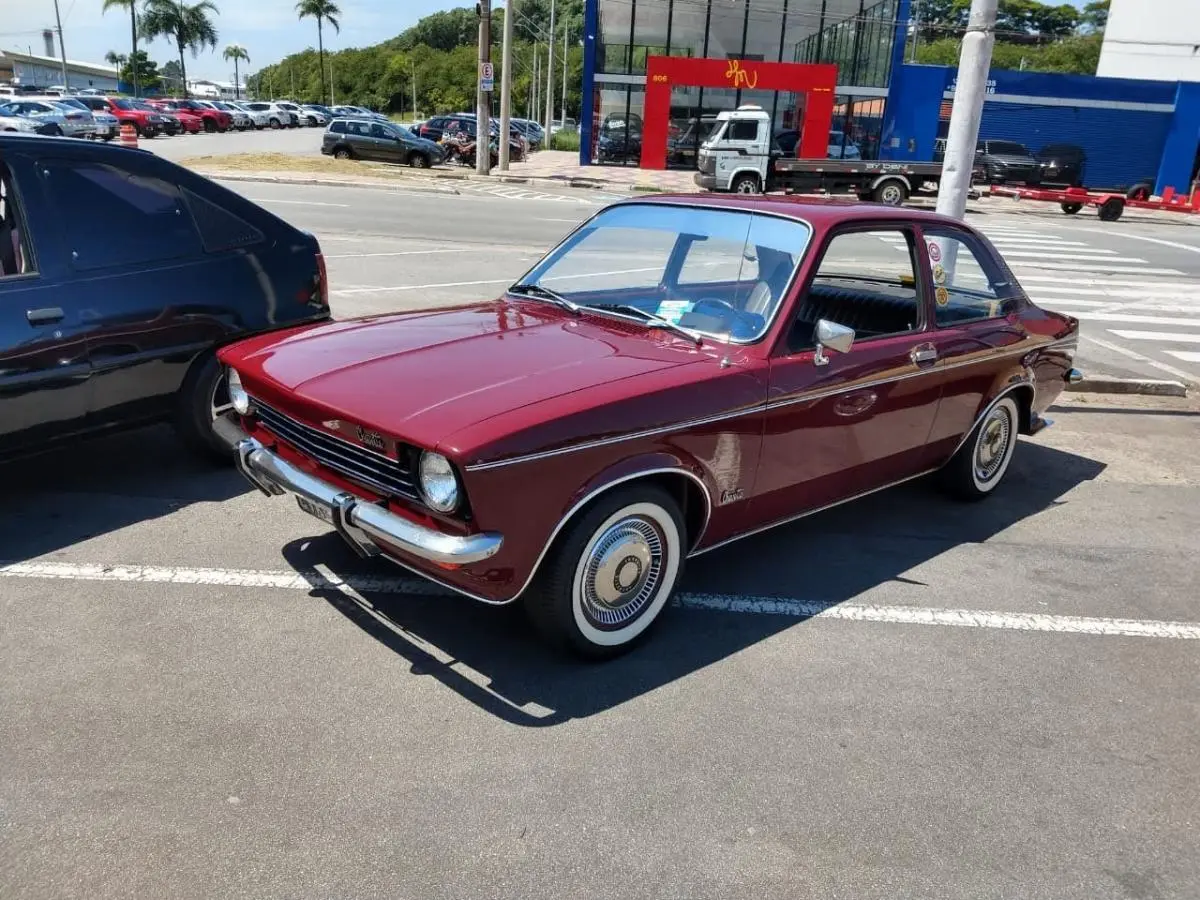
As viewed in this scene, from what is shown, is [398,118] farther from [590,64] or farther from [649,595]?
[649,595]

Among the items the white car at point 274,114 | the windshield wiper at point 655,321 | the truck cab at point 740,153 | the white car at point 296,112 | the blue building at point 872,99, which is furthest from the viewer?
the white car at point 296,112

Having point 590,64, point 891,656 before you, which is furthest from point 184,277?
point 590,64

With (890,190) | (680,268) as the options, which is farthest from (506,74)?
(680,268)

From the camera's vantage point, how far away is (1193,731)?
139 inches

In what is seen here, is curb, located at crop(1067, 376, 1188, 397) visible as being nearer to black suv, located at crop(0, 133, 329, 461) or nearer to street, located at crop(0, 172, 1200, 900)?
street, located at crop(0, 172, 1200, 900)

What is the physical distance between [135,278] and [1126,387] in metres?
7.92

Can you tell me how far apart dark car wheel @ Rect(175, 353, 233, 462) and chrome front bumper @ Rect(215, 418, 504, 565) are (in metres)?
1.27

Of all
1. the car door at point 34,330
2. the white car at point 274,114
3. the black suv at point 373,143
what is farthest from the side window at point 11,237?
the white car at point 274,114

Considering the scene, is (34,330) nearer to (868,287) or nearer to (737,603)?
(737,603)

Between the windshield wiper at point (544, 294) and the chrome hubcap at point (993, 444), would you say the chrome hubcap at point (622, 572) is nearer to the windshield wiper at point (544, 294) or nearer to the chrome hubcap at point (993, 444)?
the windshield wiper at point (544, 294)

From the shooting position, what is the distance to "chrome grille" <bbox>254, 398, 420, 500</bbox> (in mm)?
3365

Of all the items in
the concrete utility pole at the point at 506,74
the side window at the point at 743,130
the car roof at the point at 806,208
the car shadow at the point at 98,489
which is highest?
the concrete utility pole at the point at 506,74

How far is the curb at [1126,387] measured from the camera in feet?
27.9

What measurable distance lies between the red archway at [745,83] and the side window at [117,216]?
33840mm
